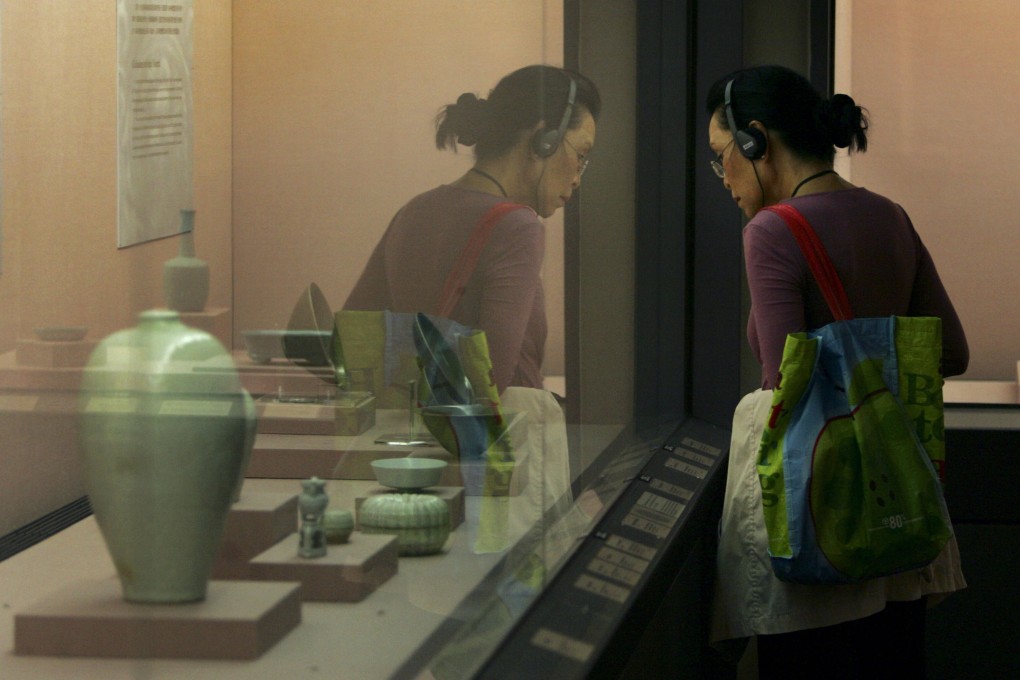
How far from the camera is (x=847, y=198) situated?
7.78 feet

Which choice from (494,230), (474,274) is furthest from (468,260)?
(494,230)

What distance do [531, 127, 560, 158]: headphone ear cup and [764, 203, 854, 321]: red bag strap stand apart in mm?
842

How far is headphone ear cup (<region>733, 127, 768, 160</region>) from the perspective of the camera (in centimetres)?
253

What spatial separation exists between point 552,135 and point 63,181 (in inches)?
42.7

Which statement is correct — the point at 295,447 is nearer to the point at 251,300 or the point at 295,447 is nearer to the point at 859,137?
the point at 251,300

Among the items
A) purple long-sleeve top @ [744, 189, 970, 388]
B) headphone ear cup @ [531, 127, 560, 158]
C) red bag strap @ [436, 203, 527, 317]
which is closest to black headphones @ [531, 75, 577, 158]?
headphone ear cup @ [531, 127, 560, 158]

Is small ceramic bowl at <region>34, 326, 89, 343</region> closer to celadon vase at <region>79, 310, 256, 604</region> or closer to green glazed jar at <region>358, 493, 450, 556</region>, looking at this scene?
celadon vase at <region>79, 310, 256, 604</region>

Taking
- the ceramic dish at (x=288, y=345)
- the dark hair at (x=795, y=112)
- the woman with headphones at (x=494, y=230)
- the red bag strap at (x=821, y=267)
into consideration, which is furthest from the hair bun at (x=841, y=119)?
the ceramic dish at (x=288, y=345)

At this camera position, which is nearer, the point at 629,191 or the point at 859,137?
the point at 859,137

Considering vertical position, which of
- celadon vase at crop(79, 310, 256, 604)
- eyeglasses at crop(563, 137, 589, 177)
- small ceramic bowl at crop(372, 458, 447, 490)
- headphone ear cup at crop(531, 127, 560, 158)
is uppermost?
eyeglasses at crop(563, 137, 589, 177)

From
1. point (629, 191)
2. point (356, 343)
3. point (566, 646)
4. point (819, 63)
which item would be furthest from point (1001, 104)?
point (356, 343)

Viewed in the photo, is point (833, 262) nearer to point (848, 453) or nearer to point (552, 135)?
point (848, 453)

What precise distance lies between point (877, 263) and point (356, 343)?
68.6 inches

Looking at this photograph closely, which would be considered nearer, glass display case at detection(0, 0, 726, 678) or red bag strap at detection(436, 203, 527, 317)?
glass display case at detection(0, 0, 726, 678)
